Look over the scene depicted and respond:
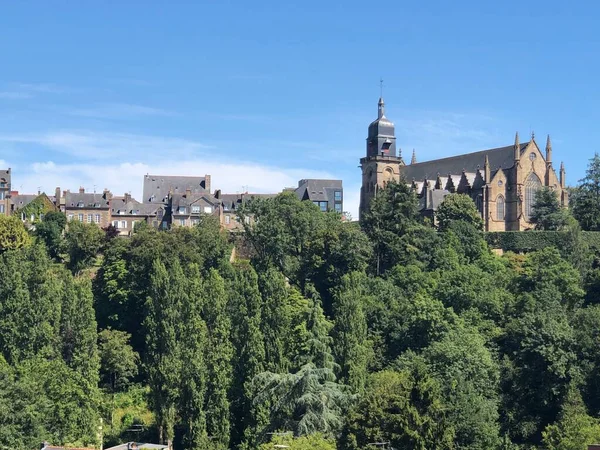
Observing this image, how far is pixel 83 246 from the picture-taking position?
101 metres

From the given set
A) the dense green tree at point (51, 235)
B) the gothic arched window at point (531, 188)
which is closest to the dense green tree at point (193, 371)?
the dense green tree at point (51, 235)

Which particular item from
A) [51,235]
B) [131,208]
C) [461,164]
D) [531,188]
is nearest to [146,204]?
[131,208]

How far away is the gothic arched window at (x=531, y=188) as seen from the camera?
367ft

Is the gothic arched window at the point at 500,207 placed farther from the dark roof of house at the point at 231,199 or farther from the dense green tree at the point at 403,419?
the dense green tree at the point at 403,419

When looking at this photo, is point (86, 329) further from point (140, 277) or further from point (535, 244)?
point (535, 244)

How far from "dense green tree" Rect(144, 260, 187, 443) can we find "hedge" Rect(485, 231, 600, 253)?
36.9 metres

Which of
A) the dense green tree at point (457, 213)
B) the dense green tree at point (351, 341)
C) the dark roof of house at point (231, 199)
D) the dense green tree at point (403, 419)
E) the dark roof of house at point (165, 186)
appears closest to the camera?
the dense green tree at point (403, 419)

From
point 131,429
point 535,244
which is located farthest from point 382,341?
point 535,244

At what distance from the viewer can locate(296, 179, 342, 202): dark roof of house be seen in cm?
13138

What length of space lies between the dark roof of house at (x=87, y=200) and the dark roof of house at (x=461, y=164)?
32.4 m

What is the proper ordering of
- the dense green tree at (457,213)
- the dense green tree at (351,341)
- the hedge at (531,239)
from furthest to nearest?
the dense green tree at (457,213), the hedge at (531,239), the dense green tree at (351,341)

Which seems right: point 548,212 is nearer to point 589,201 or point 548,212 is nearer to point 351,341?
point 589,201

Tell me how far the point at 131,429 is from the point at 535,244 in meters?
44.9

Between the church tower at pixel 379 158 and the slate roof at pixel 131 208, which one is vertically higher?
the church tower at pixel 379 158
